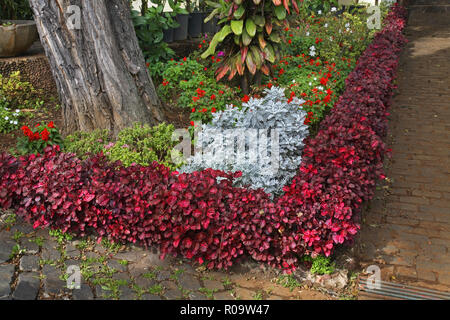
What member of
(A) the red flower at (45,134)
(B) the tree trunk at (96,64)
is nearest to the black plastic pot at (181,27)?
(B) the tree trunk at (96,64)

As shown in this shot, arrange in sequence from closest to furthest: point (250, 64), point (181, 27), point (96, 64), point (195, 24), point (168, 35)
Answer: point (96, 64) → point (250, 64) → point (168, 35) → point (181, 27) → point (195, 24)

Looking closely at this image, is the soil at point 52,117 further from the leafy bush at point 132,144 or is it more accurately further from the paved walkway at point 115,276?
the paved walkway at point 115,276

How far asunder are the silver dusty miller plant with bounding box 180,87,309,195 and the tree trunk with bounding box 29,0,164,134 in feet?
3.43

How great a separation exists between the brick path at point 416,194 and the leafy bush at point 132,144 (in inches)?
83.7

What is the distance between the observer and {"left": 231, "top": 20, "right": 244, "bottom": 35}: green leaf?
587 centimetres

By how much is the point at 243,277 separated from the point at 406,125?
159 inches

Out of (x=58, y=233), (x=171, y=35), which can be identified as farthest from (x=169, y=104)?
(x=58, y=233)

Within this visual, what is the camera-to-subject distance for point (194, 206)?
3.57 meters

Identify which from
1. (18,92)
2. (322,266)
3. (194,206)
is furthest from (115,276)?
(18,92)

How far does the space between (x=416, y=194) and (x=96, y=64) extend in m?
3.64

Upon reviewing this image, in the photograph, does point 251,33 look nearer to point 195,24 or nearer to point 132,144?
point 132,144

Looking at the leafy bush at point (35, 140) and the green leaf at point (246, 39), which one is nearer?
the leafy bush at point (35, 140)

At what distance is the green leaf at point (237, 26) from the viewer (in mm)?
5871
